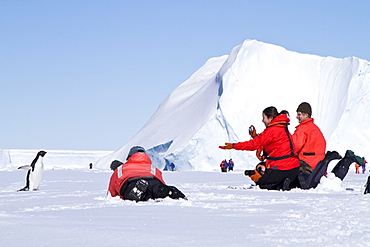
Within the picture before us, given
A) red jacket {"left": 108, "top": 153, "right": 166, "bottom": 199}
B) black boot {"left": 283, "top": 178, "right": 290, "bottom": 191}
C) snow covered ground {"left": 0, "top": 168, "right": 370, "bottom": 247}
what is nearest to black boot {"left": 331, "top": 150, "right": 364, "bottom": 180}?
black boot {"left": 283, "top": 178, "right": 290, "bottom": 191}

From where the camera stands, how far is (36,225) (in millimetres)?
2416

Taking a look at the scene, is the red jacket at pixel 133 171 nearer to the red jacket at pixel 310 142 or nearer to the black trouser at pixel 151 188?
the black trouser at pixel 151 188

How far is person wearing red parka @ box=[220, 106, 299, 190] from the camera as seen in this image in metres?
5.34

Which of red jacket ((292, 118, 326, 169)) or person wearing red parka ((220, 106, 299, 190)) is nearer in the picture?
person wearing red parka ((220, 106, 299, 190))

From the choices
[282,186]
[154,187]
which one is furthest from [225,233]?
[282,186]

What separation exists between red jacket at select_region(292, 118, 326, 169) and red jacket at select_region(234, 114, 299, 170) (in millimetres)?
398

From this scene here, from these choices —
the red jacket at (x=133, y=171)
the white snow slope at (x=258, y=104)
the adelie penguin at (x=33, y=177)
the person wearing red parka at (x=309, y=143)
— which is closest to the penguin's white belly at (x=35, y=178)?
the adelie penguin at (x=33, y=177)

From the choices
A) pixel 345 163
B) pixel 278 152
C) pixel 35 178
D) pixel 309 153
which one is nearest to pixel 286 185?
pixel 278 152

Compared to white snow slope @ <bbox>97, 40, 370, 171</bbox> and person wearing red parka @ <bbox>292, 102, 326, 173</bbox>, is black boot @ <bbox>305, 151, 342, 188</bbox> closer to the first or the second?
person wearing red parka @ <bbox>292, 102, 326, 173</bbox>

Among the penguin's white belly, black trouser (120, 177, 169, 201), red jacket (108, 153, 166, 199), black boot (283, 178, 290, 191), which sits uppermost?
red jacket (108, 153, 166, 199)

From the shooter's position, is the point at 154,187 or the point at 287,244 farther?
the point at 154,187

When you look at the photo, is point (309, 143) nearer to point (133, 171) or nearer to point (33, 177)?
point (133, 171)

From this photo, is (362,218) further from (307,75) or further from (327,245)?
(307,75)

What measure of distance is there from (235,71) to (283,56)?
3.13 meters
